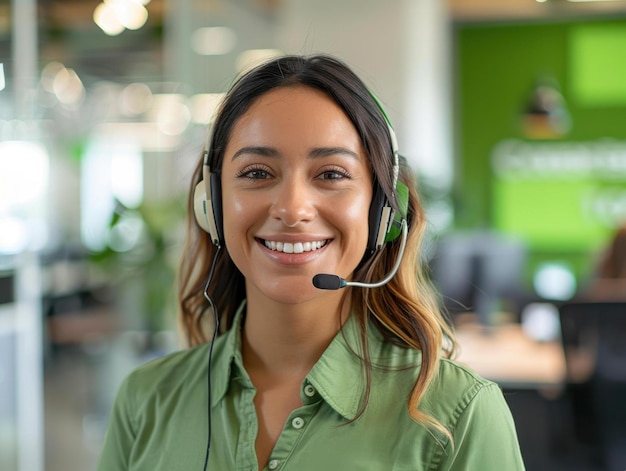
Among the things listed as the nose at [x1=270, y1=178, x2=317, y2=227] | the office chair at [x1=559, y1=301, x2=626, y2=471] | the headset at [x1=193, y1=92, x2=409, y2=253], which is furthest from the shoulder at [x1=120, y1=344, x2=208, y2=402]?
the office chair at [x1=559, y1=301, x2=626, y2=471]

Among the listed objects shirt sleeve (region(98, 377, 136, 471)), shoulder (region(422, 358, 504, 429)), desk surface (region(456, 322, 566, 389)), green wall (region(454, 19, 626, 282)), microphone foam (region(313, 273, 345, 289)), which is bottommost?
desk surface (region(456, 322, 566, 389))

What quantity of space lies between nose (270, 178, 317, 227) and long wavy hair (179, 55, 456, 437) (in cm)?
12

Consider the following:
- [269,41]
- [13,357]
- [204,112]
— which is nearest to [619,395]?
[13,357]

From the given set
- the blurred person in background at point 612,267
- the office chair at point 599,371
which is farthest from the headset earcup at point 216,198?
the blurred person in background at point 612,267

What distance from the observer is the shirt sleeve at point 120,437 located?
1.33 meters

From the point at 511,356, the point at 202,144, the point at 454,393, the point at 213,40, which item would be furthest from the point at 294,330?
the point at 213,40

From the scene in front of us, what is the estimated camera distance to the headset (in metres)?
1.24

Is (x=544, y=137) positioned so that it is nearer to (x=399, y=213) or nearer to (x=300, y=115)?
(x=399, y=213)

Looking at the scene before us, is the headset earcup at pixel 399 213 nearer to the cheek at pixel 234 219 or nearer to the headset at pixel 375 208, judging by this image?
the headset at pixel 375 208

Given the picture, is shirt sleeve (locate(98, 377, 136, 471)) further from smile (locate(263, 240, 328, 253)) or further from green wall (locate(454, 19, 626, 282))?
green wall (locate(454, 19, 626, 282))

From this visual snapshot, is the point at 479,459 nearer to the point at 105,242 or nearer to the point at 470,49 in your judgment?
the point at 105,242

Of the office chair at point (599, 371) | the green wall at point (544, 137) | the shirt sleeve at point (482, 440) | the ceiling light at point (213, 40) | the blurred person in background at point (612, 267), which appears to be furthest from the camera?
the green wall at point (544, 137)

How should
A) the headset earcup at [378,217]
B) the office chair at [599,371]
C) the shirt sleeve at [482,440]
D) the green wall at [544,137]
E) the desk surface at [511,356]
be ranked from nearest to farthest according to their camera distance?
the shirt sleeve at [482,440]
the headset earcup at [378,217]
the office chair at [599,371]
the desk surface at [511,356]
the green wall at [544,137]

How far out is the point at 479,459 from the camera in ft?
3.68
